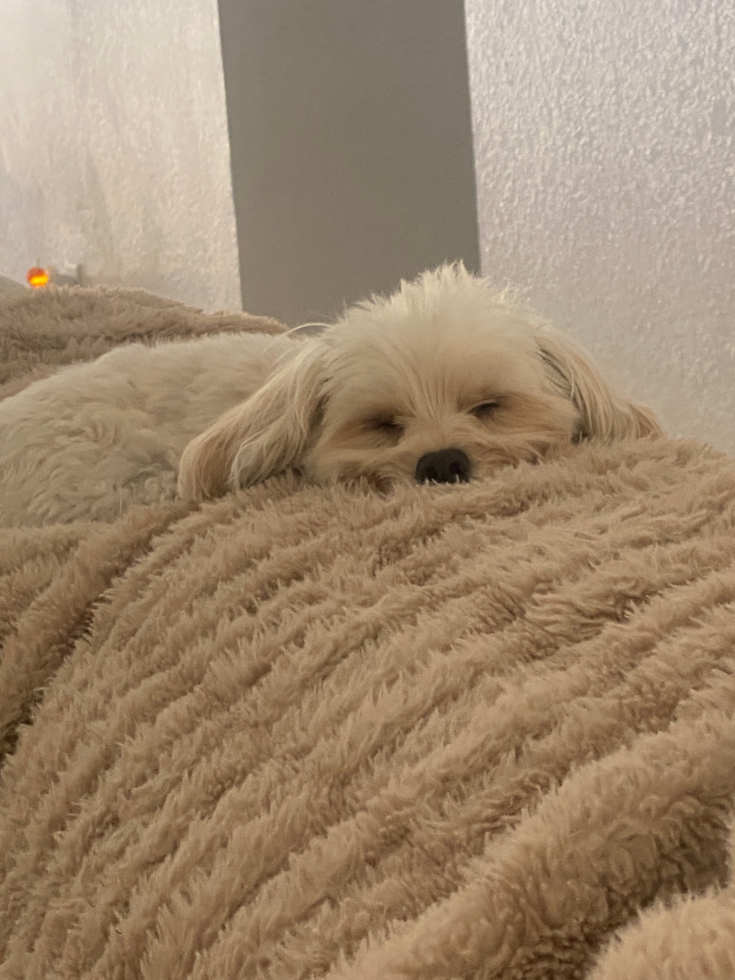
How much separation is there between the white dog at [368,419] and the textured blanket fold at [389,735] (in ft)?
0.64

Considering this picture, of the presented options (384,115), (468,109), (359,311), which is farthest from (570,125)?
(359,311)

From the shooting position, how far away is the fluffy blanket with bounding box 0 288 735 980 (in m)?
0.41

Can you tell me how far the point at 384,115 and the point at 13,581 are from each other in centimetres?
228

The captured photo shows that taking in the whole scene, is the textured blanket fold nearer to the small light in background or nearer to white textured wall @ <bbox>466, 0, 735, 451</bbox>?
white textured wall @ <bbox>466, 0, 735, 451</bbox>

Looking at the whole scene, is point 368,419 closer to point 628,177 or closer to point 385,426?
point 385,426

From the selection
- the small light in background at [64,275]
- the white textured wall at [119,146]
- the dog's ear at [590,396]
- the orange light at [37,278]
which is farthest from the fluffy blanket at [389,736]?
the small light in background at [64,275]

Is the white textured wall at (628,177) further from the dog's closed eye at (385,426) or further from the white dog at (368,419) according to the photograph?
the dog's closed eye at (385,426)

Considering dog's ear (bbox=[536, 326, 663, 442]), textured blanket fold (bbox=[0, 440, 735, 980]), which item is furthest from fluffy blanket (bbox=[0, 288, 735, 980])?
dog's ear (bbox=[536, 326, 663, 442])

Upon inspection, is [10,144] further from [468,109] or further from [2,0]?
[468,109]

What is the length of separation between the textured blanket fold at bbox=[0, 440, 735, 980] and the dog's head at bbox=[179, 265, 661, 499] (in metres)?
0.19

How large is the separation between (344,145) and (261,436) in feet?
6.40

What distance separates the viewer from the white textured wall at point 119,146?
317 cm

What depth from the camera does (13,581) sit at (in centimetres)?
100

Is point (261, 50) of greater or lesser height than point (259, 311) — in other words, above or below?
above
